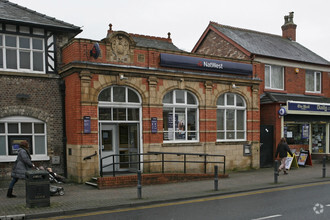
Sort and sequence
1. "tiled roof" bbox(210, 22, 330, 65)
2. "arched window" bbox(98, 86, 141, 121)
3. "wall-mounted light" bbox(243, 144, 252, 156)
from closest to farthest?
"arched window" bbox(98, 86, 141, 121) → "wall-mounted light" bbox(243, 144, 252, 156) → "tiled roof" bbox(210, 22, 330, 65)

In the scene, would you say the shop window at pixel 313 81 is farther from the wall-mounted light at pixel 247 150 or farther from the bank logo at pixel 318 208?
the bank logo at pixel 318 208

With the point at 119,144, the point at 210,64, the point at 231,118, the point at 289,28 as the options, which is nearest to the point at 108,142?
the point at 119,144

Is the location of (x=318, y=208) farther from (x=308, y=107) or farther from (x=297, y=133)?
(x=297, y=133)

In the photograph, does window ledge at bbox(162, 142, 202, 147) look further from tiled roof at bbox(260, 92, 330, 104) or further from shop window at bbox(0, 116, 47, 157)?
tiled roof at bbox(260, 92, 330, 104)

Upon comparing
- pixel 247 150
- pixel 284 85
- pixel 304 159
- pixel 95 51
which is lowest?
pixel 304 159

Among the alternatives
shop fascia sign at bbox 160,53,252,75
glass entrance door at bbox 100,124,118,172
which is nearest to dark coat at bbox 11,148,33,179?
glass entrance door at bbox 100,124,118,172

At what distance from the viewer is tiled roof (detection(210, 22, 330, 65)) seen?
20.7 metres

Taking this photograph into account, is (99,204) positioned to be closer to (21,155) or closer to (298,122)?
(21,155)

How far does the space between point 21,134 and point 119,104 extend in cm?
404

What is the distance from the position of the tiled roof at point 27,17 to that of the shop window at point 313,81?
50.5ft

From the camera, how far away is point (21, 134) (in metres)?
13.1

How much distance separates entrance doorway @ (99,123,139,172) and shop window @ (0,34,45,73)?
145 inches

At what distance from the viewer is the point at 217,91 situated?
16578 mm

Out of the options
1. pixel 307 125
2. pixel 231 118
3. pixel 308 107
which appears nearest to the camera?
pixel 231 118
